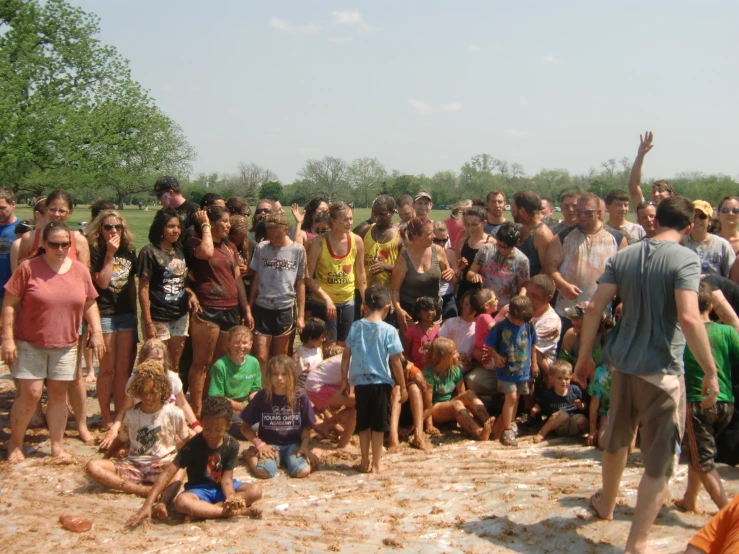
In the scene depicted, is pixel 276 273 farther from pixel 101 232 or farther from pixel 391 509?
pixel 391 509

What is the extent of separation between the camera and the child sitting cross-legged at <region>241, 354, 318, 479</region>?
600 cm

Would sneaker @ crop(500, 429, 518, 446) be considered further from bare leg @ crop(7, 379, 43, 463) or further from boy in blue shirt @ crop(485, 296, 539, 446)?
bare leg @ crop(7, 379, 43, 463)

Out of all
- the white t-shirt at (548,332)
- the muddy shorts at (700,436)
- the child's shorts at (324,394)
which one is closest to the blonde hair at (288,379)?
the child's shorts at (324,394)

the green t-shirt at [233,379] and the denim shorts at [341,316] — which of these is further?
the denim shorts at [341,316]

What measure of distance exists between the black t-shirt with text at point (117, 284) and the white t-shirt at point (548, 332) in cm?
393

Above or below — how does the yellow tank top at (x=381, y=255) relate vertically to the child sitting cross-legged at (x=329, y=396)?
above

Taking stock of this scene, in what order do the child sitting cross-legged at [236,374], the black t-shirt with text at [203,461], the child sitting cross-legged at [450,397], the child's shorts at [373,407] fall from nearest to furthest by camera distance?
the black t-shirt with text at [203,461] → the child's shorts at [373,407] → the child sitting cross-legged at [236,374] → the child sitting cross-legged at [450,397]

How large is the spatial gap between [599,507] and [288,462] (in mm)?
2492

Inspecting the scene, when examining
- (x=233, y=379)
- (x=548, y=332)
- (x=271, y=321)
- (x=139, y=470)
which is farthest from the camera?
(x=271, y=321)

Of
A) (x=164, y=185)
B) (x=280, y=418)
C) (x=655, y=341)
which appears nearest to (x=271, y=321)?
(x=280, y=418)

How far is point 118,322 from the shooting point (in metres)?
6.60

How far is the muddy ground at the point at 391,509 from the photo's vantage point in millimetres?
4582

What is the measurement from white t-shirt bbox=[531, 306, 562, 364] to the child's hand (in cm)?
398

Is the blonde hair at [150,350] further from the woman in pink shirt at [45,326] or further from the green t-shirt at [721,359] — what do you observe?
the green t-shirt at [721,359]
